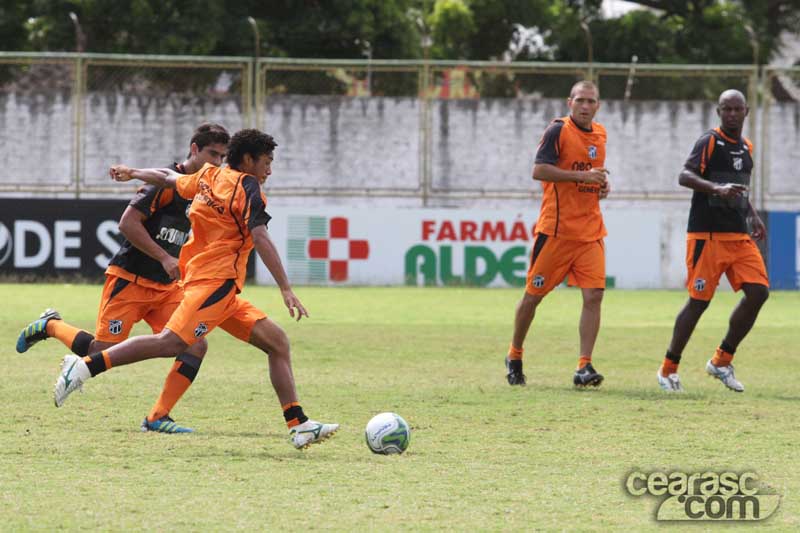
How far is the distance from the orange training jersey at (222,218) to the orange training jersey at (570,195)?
3.67 meters

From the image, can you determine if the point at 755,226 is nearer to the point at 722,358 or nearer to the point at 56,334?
the point at 722,358

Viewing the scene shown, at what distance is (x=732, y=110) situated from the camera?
10.8 meters

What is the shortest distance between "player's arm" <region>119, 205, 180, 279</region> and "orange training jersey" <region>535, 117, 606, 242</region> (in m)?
3.31

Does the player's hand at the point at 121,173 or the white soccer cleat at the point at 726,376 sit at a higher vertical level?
the player's hand at the point at 121,173

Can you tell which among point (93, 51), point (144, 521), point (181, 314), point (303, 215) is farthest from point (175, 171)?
→ point (93, 51)

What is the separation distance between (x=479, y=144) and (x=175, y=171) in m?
18.1

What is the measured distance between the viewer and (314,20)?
30.8m

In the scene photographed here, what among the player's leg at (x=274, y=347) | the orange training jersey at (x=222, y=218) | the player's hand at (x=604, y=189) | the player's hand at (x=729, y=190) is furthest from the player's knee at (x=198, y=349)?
the player's hand at (x=729, y=190)

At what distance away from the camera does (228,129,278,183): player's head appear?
7.96 m

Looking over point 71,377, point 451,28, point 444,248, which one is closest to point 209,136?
point 71,377

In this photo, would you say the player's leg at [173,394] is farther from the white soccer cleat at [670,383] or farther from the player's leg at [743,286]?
the player's leg at [743,286]

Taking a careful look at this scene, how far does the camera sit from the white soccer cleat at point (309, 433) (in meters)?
7.72

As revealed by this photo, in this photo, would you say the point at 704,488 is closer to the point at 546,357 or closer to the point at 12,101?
the point at 546,357

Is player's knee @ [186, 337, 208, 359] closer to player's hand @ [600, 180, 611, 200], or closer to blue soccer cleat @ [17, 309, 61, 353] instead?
blue soccer cleat @ [17, 309, 61, 353]
